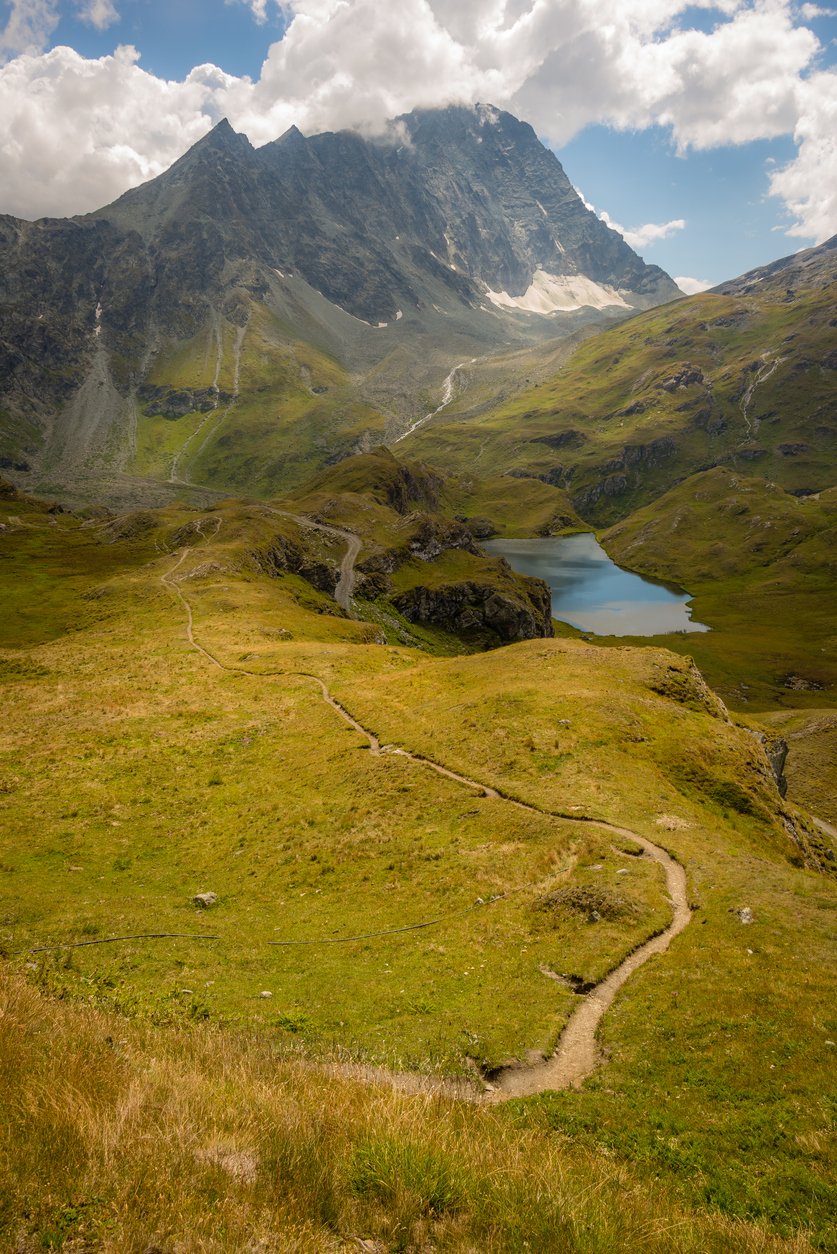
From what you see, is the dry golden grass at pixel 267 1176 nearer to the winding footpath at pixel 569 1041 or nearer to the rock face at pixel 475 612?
the winding footpath at pixel 569 1041

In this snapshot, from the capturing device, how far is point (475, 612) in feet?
566

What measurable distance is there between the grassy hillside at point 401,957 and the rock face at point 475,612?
105976 millimetres

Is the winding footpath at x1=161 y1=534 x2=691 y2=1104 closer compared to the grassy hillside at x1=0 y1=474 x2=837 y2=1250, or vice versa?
the grassy hillside at x1=0 y1=474 x2=837 y2=1250

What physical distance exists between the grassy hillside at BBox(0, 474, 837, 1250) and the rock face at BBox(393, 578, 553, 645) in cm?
10598

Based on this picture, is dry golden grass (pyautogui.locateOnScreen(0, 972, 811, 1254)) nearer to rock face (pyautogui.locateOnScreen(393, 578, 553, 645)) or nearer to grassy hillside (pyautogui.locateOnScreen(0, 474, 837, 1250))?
grassy hillside (pyautogui.locateOnScreen(0, 474, 837, 1250))

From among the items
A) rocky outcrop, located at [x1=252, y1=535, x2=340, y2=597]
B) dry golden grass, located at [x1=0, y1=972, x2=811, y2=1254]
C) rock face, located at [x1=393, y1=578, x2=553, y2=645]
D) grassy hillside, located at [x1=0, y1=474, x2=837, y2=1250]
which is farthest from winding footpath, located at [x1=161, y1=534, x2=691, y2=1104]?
rock face, located at [x1=393, y1=578, x2=553, y2=645]

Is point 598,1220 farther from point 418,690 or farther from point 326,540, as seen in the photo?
point 326,540

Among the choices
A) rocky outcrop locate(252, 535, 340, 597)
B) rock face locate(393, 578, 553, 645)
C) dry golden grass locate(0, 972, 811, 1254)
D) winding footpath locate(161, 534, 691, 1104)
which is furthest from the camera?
rock face locate(393, 578, 553, 645)

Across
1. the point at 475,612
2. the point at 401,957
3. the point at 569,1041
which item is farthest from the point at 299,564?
the point at 569,1041

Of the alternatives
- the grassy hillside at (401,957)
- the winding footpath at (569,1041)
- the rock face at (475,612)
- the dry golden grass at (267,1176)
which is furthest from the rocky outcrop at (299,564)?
the dry golden grass at (267,1176)

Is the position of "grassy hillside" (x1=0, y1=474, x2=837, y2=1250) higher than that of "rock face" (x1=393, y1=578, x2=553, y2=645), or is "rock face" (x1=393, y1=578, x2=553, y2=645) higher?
"grassy hillside" (x1=0, y1=474, x2=837, y2=1250)

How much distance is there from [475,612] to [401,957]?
153 meters

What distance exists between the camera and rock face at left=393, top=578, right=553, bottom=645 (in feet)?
554

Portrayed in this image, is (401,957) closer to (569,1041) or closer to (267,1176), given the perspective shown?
(569,1041)
